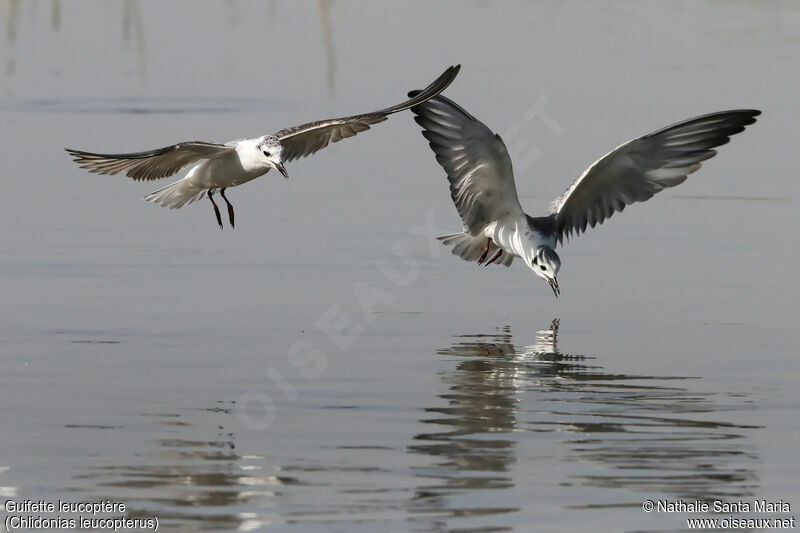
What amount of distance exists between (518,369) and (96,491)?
13.1ft

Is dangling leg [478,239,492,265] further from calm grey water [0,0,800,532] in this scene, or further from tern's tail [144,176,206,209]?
tern's tail [144,176,206,209]

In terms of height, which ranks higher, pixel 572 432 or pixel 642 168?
pixel 642 168

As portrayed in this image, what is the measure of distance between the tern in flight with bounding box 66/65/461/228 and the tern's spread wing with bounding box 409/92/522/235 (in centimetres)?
53

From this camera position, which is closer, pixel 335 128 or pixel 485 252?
pixel 335 128

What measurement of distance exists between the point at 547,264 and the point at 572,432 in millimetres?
3911

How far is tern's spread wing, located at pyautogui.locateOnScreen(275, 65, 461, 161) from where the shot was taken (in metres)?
13.6

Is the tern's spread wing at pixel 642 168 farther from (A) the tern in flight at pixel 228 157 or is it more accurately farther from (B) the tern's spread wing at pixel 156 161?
(B) the tern's spread wing at pixel 156 161

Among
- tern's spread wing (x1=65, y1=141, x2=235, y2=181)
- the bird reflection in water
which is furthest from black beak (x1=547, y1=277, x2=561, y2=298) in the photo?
tern's spread wing (x1=65, y1=141, x2=235, y2=181)

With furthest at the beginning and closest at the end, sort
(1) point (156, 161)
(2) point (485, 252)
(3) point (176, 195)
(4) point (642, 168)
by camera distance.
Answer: (3) point (176, 195) < (4) point (642, 168) < (2) point (485, 252) < (1) point (156, 161)

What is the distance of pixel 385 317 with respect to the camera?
45.3ft

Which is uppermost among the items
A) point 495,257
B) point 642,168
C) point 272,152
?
point 272,152

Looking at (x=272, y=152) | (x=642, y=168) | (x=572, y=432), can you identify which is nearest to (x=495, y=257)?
(x=642, y=168)

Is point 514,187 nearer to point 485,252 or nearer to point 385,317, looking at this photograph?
point 485,252

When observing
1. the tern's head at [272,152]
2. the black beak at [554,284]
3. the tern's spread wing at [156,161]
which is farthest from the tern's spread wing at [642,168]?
the tern's spread wing at [156,161]
